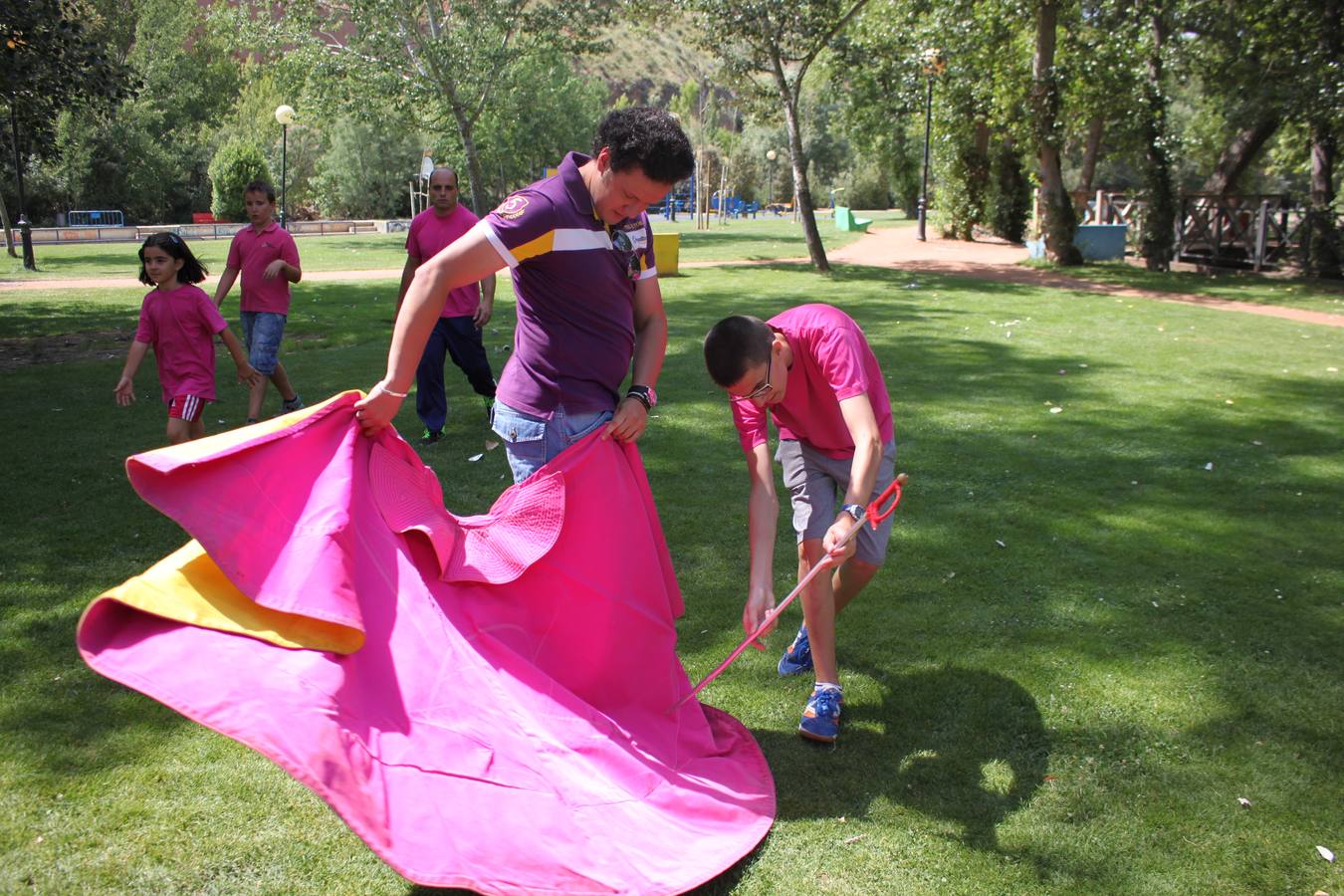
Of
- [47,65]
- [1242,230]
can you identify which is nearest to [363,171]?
[1242,230]

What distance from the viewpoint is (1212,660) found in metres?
4.63

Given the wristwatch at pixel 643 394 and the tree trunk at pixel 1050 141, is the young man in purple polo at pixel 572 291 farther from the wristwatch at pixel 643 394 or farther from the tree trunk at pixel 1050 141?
the tree trunk at pixel 1050 141

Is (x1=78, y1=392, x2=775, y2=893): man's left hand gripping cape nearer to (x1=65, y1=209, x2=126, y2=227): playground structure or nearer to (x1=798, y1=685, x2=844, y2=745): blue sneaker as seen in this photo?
(x1=798, y1=685, x2=844, y2=745): blue sneaker

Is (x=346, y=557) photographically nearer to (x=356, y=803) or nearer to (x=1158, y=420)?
(x=356, y=803)

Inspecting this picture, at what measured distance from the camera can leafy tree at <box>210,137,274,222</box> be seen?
45281mm

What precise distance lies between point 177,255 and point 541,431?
167 inches

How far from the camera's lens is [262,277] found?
27.3ft

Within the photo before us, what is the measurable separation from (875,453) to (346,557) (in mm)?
1725

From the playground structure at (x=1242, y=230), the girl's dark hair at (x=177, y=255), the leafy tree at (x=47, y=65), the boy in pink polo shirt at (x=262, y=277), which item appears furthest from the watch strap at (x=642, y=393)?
the playground structure at (x=1242, y=230)

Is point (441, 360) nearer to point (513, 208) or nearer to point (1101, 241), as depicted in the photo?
point (513, 208)

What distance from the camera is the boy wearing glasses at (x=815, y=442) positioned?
3539 mm

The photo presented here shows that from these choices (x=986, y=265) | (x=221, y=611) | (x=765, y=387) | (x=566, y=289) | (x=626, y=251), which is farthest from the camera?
(x=986, y=265)

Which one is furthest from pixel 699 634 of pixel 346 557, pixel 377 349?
pixel 377 349

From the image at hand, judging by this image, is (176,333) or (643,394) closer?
(643,394)
